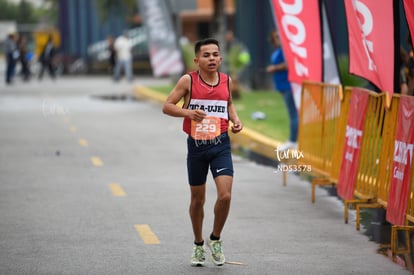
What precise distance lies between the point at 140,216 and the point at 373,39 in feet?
Result: 9.65

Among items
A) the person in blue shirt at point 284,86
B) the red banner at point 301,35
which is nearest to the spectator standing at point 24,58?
the person in blue shirt at point 284,86

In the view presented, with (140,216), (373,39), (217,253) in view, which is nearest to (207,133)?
(217,253)

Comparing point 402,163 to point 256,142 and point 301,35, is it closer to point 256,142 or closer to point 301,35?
point 301,35

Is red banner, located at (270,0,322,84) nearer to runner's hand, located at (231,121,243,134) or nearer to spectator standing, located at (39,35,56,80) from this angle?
runner's hand, located at (231,121,243,134)

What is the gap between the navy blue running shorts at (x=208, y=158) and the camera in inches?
341

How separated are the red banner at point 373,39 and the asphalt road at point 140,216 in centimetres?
147

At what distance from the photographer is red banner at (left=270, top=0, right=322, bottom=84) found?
1428 cm

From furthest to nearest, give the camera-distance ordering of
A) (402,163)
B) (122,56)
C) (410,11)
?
(122,56)
(410,11)
(402,163)

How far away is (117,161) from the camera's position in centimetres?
1650

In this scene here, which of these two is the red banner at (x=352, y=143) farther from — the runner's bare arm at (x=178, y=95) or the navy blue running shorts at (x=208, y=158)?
the runner's bare arm at (x=178, y=95)

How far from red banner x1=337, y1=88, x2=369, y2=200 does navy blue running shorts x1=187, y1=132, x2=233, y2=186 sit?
8.70ft

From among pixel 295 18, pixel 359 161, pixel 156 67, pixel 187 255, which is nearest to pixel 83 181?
pixel 295 18

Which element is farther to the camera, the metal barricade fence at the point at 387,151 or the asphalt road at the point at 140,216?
the metal barricade fence at the point at 387,151

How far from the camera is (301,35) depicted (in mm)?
14461
